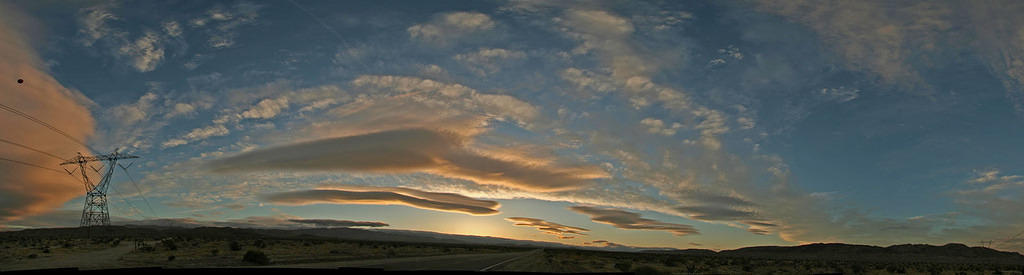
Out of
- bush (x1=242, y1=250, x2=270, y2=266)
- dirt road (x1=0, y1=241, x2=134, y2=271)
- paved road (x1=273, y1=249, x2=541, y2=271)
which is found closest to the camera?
dirt road (x1=0, y1=241, x2=134, y2=271)

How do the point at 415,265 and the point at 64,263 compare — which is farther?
the point at 64,263

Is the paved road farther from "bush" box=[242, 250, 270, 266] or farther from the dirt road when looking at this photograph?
the dirt road

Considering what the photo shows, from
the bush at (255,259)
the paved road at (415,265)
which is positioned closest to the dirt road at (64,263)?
the bush at (255,259)

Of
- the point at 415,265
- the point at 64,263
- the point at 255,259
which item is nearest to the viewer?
the point at 255,259

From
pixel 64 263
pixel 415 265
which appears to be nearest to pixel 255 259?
pixel 415 265

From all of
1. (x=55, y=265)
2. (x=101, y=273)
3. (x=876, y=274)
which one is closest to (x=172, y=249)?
(x=55, y=265)

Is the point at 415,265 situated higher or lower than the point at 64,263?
higher

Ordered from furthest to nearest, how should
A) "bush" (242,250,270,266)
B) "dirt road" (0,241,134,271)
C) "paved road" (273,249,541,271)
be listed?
"bush" (242,250,270,266) < "paved road" (273,249,541,271) < "dirt road" (0,241,134,271)

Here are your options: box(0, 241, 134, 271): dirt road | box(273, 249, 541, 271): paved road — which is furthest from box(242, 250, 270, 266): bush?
box(0, 241, 134, 271): dirt road

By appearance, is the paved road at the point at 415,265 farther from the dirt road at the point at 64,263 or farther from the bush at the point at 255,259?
the dirt road at the point at 64,263

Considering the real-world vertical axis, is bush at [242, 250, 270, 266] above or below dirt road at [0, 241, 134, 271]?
above

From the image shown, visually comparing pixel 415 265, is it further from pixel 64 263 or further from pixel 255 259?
pixel 64 263

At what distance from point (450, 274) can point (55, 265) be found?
43.5 metres

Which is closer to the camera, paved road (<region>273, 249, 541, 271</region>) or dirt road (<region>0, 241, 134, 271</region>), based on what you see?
dirt road (<region>0, 241, 134, 271</region>)
